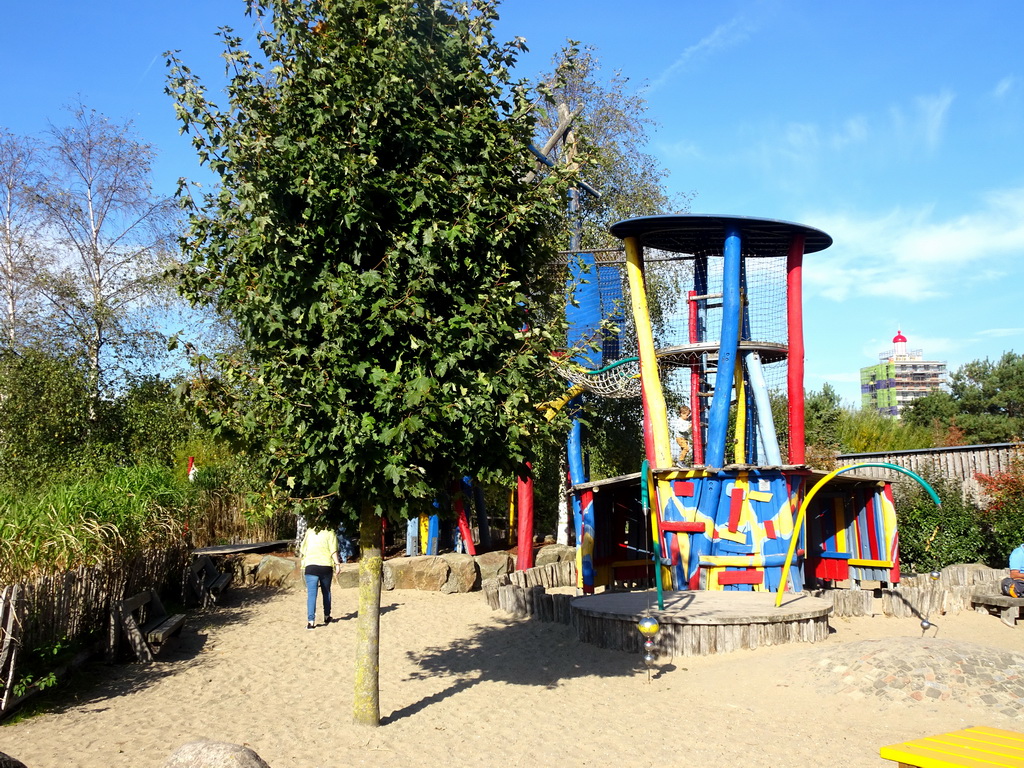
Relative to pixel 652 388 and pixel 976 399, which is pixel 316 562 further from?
pixel 976 399

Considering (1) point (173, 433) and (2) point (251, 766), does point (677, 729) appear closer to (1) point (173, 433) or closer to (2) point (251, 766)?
(2) point (251, 766)

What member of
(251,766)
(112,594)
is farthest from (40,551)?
(251,766)

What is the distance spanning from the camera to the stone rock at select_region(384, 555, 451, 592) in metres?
15.3

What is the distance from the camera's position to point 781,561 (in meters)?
12.4

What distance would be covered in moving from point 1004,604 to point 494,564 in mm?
9176

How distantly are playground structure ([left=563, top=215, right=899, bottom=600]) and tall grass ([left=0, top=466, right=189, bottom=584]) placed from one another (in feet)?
19.5

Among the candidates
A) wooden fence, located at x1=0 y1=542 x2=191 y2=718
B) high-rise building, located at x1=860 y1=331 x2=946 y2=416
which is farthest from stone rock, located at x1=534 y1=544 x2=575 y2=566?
high-rise building, located at x1=860 y1=331 x2=946 y2=416

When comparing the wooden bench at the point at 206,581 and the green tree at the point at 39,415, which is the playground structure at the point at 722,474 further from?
the green tree at the point at 39,415

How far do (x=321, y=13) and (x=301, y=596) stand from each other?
10.5 metres

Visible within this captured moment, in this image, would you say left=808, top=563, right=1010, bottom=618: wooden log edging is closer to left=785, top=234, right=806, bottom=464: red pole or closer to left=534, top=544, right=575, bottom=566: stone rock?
left=785, top=234, right=806, bottom=464: red pole

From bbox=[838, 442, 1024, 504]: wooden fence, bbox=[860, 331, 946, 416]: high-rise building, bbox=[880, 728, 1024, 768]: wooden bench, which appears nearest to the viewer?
bbox=[880, 728, 1024, 768]: wooden bench

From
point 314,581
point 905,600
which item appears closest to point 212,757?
point 314,581

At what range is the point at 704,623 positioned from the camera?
959cm

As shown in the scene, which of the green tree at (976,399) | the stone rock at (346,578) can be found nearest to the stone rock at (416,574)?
the stone rock at (346,578)
